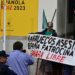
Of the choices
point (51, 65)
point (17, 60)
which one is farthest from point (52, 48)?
point (17, 60)

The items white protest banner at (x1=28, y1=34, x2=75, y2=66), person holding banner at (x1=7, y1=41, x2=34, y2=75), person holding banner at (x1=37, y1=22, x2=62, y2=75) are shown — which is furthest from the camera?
person holding banner at (x1=37, y1=22, x2=62, y2=75)

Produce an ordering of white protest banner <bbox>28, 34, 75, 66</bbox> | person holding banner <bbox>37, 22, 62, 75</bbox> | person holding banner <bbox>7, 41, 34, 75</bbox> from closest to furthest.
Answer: person holding banner <bbox>7, 41, 34, 75</bbox> → white protest banner <bbox>28, 34, 75, 66</bbox> → person holding banner <bbox>37, 22, 62, 75</bbox>

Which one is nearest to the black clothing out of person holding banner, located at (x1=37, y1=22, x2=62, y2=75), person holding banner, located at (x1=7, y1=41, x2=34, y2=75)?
person holding banner, located at (x1=37, y1=22, x2=62, y2=75)

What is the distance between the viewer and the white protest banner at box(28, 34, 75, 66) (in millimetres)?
13789

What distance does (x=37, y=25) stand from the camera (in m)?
15.4

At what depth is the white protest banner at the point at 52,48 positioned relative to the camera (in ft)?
45.2

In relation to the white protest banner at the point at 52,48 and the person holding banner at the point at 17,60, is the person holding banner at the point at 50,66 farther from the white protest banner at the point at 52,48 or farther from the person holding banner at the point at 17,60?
the person holding banner at the point at 17,60

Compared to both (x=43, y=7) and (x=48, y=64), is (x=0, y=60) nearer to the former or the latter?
(x=48, y=64)

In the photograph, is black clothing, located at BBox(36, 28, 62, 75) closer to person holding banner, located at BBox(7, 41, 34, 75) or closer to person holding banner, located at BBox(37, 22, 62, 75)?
person holding banner, located at BBox(37, 22, 62, 75)

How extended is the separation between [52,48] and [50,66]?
50 cm

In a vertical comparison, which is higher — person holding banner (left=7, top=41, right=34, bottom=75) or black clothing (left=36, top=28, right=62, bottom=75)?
person holding banner (left=7, top=41, right=34, bottom=75)

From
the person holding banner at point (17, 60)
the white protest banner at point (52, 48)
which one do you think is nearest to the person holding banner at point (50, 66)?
the white protest banner at point (52, 48)

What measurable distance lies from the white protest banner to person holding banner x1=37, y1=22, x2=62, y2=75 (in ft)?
0.51

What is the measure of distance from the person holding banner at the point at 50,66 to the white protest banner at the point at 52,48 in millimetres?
155
